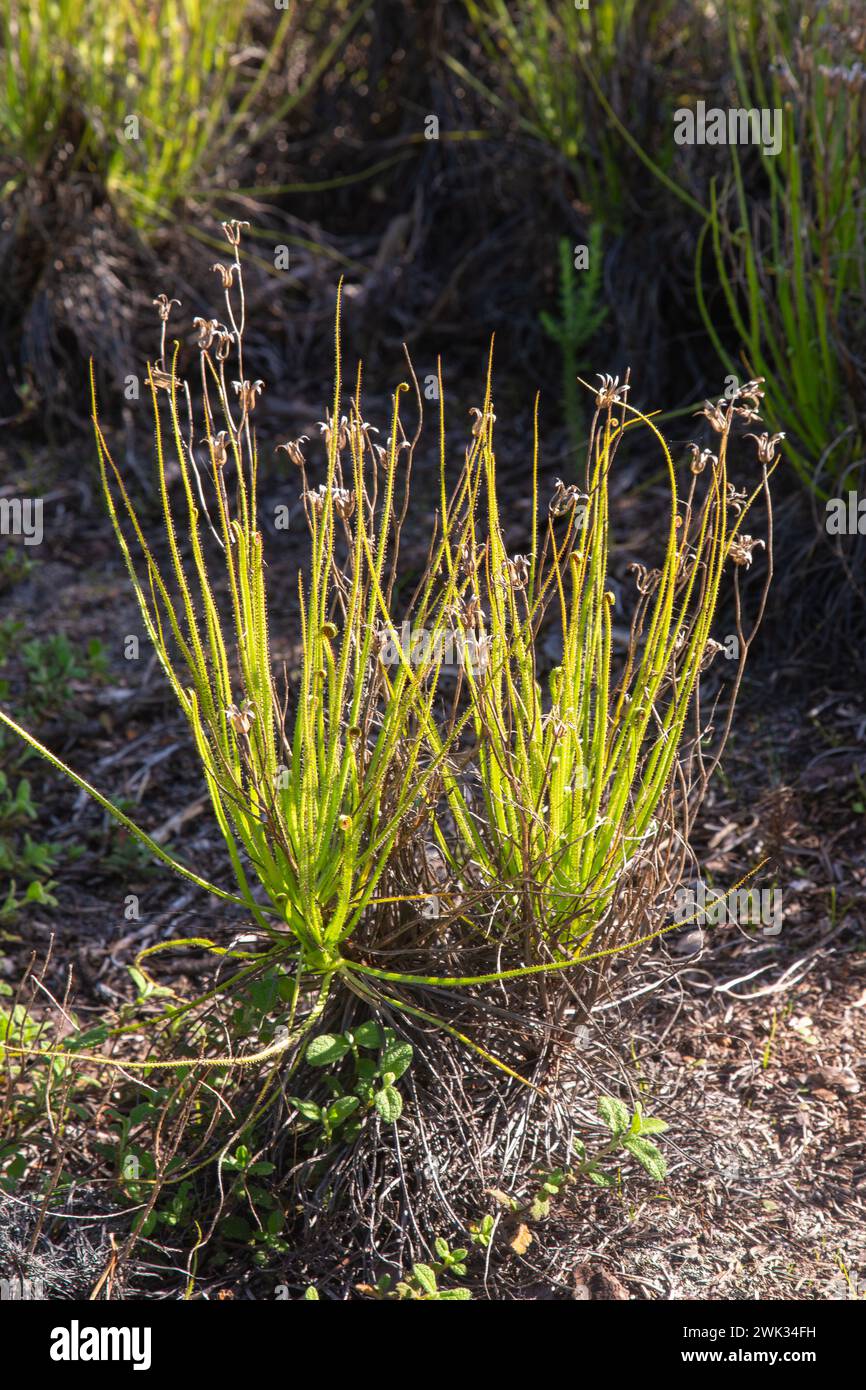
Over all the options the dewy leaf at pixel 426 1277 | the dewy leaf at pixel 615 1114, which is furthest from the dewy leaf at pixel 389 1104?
the dewy leaf at pixel 615 1114

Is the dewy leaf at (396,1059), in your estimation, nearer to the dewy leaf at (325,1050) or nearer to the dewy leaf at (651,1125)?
the dewy leaf at (325,1050)

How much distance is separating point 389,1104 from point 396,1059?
0.08m

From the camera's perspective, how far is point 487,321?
17.0ft

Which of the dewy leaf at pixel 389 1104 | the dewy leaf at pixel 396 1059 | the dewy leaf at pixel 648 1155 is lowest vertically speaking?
the dewy leaf at pixel 648 1155

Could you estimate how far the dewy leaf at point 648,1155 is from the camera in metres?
2.13

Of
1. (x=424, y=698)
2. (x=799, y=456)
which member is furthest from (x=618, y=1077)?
(x=799, y=456)

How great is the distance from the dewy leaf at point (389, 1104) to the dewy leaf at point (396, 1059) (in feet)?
0.13

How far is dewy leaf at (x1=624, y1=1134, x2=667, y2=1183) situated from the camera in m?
2.13

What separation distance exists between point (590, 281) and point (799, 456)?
1.11 metres

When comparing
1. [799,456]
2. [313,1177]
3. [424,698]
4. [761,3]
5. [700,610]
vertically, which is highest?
[761,3]

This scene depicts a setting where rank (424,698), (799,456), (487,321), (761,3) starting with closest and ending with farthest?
(424,698) → (799,456) → (761,3) → (487,321)

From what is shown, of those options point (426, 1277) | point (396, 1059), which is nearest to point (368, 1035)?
point (396, 1059)
